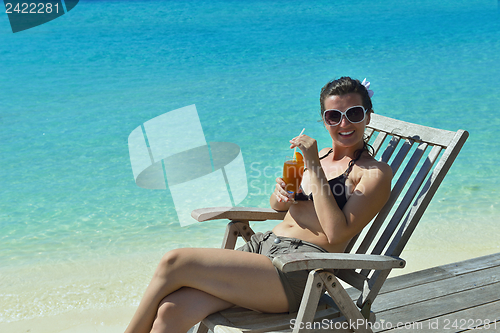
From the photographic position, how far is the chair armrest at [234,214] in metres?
2.58

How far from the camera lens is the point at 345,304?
202cm

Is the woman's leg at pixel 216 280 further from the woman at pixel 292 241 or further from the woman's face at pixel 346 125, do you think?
the woman's face at pixel 346 125

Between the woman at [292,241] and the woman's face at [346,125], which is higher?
the woman's face at [346,125]

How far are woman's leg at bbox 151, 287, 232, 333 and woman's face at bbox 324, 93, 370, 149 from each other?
1026mm

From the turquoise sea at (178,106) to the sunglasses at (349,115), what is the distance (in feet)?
7.54

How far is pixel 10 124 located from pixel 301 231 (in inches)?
363

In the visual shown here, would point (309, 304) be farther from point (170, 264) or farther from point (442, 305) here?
point (442, 305)

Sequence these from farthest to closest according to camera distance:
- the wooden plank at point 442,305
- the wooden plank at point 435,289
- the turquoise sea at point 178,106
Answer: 1. the turquoise sea at point 178,106
2. the wooden plank at point 435,289
3. the wooden plank at point 442,305

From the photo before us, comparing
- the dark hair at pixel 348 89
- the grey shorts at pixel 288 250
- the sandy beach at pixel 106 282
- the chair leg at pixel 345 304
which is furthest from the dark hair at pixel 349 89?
the sandy beach at pixel 106 282

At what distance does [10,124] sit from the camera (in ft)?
32.6

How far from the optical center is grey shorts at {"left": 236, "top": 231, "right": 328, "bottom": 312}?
2.16 m

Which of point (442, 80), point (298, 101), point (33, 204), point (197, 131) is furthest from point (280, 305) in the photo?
point (442, 80)

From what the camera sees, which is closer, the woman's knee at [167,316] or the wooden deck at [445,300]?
the woman's knee at [167,316]

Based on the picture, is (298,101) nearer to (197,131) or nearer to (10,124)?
(197,131)
